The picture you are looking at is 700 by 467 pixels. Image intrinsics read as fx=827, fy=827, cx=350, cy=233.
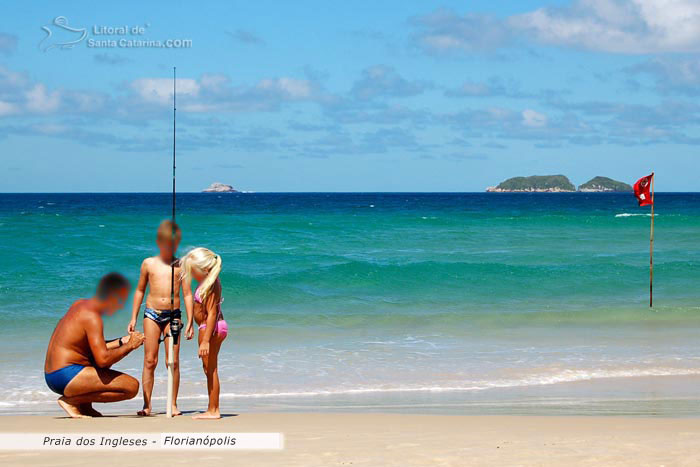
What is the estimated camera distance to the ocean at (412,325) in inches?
319

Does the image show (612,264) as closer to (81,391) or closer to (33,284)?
(33,284)

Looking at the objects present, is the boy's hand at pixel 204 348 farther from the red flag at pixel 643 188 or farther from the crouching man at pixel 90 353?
the red flag at pixel 643 188

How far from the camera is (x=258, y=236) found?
1227 inches

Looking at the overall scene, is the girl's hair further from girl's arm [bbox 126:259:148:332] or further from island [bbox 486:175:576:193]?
island [bbox 486:175:576:193]

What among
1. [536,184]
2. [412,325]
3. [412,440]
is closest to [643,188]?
[412,325]

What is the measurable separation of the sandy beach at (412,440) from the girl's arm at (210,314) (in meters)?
0.58

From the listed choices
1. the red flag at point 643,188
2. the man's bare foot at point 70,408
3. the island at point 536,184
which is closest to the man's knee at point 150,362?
the man's bare foot at point 70,408

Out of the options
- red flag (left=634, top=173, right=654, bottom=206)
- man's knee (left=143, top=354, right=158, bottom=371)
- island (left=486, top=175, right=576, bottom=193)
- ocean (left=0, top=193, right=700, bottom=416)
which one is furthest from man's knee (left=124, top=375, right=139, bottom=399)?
island (left=486, top=175, right=576, bottom=193)

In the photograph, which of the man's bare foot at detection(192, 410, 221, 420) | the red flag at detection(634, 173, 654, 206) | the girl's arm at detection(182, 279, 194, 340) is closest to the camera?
→ the girl's arm at detection(182, 279, 194, 340)

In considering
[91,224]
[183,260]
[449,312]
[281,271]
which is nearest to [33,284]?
[281,271]

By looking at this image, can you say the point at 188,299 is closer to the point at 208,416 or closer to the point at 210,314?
the point at 210,314

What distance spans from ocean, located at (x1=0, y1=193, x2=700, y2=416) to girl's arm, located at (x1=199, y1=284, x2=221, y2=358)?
57cm

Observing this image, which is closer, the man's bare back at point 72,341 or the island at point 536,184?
the man's bare back at point 72,341
